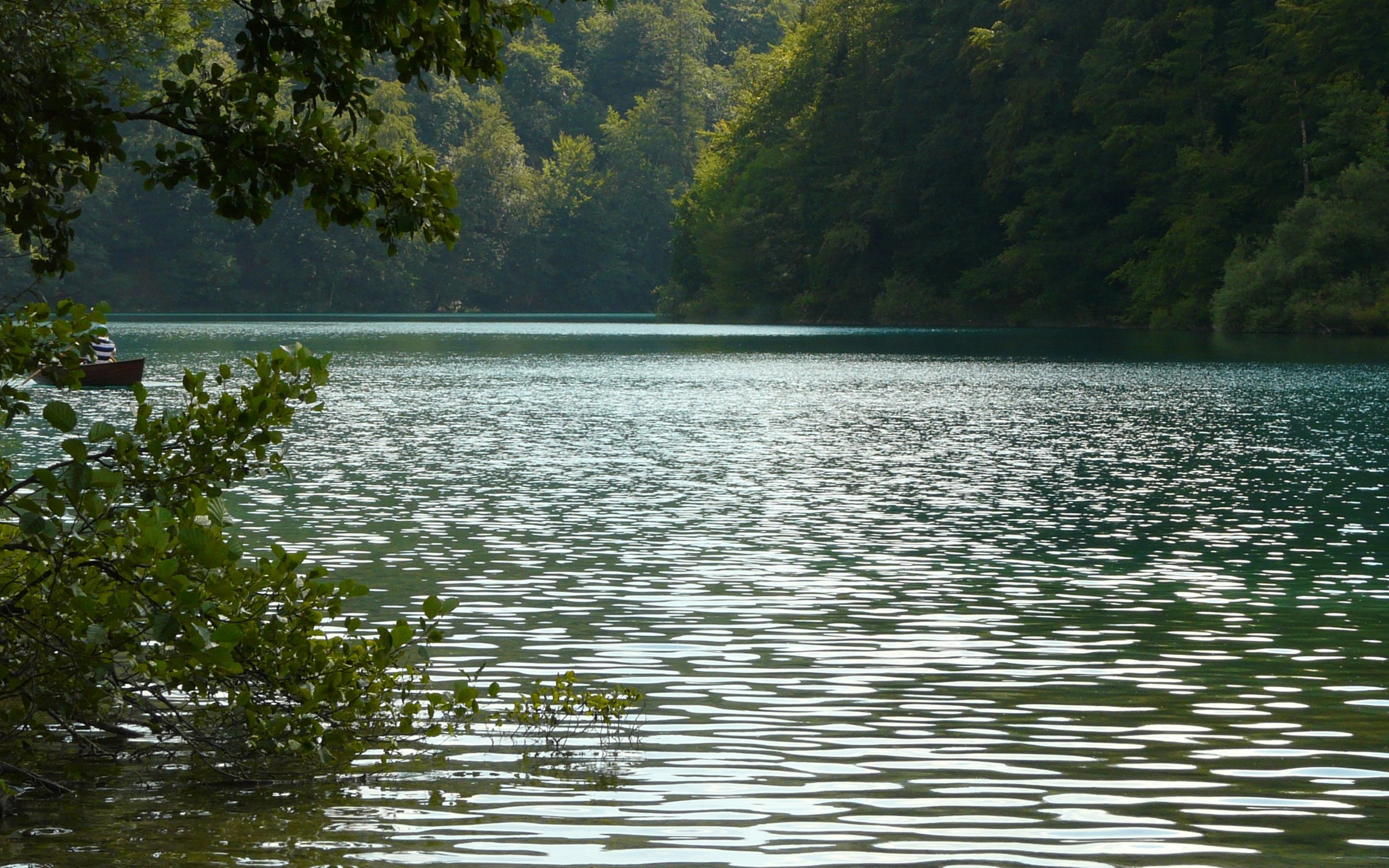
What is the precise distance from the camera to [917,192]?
9650cm

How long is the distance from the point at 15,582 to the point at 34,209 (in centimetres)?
181

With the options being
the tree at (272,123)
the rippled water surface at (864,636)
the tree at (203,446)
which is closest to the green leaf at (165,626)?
the tree at (203,446)

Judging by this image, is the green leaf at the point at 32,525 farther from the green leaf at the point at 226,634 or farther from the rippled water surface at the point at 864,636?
the rippled water surface at the point at 864,636

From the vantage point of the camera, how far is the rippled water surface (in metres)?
7.88

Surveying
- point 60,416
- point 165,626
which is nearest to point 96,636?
point 165,626

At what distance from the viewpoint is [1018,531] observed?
62.9ft

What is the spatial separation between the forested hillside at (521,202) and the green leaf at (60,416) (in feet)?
393

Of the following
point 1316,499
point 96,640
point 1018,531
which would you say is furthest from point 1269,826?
point 1316,499

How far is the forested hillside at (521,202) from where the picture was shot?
134250 mm

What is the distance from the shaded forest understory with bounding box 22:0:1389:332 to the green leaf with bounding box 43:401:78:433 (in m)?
65.2

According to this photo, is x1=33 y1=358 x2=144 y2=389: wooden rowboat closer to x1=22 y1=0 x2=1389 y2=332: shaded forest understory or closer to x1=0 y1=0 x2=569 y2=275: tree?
x1=0 y1=0 x2=569 y2=275: tree

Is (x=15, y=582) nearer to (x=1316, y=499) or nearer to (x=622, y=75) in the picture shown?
(x=1316, y=499)

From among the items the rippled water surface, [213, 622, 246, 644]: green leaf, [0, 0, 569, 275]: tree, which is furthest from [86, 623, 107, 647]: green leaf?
[0, 0, 569, 275]: tree

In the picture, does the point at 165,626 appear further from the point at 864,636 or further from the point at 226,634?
the point at 864,636
